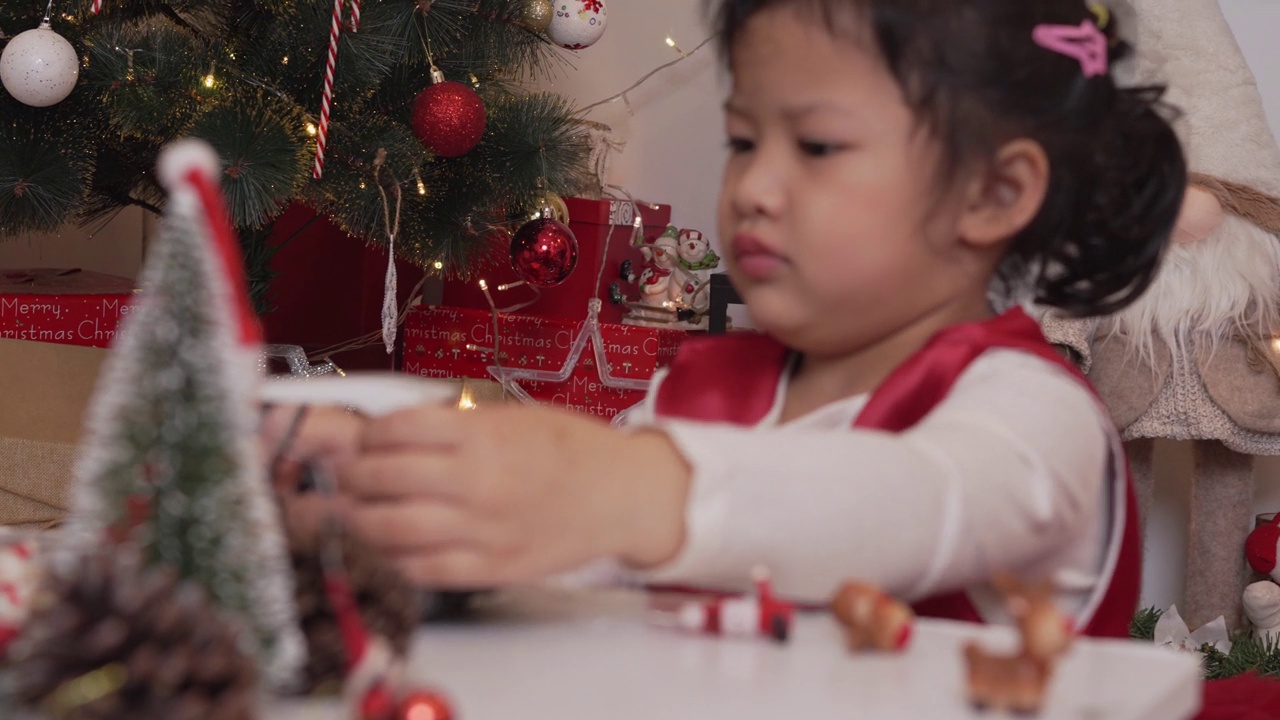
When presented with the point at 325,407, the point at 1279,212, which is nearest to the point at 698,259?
the point at 1279,212

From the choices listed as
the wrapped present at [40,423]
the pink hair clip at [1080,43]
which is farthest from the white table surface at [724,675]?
the wrapped present at [40,423]

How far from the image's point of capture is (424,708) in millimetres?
277

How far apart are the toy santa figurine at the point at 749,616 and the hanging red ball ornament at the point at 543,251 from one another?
4.93ft

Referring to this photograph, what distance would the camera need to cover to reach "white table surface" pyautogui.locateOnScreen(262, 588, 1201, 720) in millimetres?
307

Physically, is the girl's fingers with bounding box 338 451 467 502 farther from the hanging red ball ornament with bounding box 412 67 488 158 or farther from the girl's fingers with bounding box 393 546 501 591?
the hanging red ball ornament with bounding box 412 67 488 158

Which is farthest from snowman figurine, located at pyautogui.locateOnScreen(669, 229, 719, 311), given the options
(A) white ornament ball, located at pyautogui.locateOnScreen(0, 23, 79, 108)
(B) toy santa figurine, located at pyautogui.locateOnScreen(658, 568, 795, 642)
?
(B) toy santa figurine, located at pyautogui.locateOnScreen(658, 568, 795, 642)

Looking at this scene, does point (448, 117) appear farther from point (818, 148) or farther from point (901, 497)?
point (901, 497)

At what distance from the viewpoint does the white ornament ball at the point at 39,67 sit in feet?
4.73

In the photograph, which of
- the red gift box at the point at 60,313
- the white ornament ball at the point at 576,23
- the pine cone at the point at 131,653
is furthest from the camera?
the white ornament ball at the point at 576,23

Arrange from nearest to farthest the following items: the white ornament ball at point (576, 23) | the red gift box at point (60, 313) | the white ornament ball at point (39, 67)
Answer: the white ornament ball at point (39, 67)
the red gift box at point (60, 313)
the white ornament ball at point (576, 23)

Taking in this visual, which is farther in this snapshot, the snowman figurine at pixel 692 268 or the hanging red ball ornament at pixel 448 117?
the snowman figurine at pixel 692 268

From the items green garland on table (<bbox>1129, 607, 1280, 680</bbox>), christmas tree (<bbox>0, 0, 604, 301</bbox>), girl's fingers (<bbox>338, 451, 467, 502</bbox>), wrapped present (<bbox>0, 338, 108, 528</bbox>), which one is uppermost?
christmas tree (<bbox>0, 0, 604, 301</bbox>)

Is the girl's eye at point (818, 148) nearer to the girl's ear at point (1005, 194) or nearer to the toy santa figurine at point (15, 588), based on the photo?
the girl's ear at point (1005, 194)

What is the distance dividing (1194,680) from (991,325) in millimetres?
281
